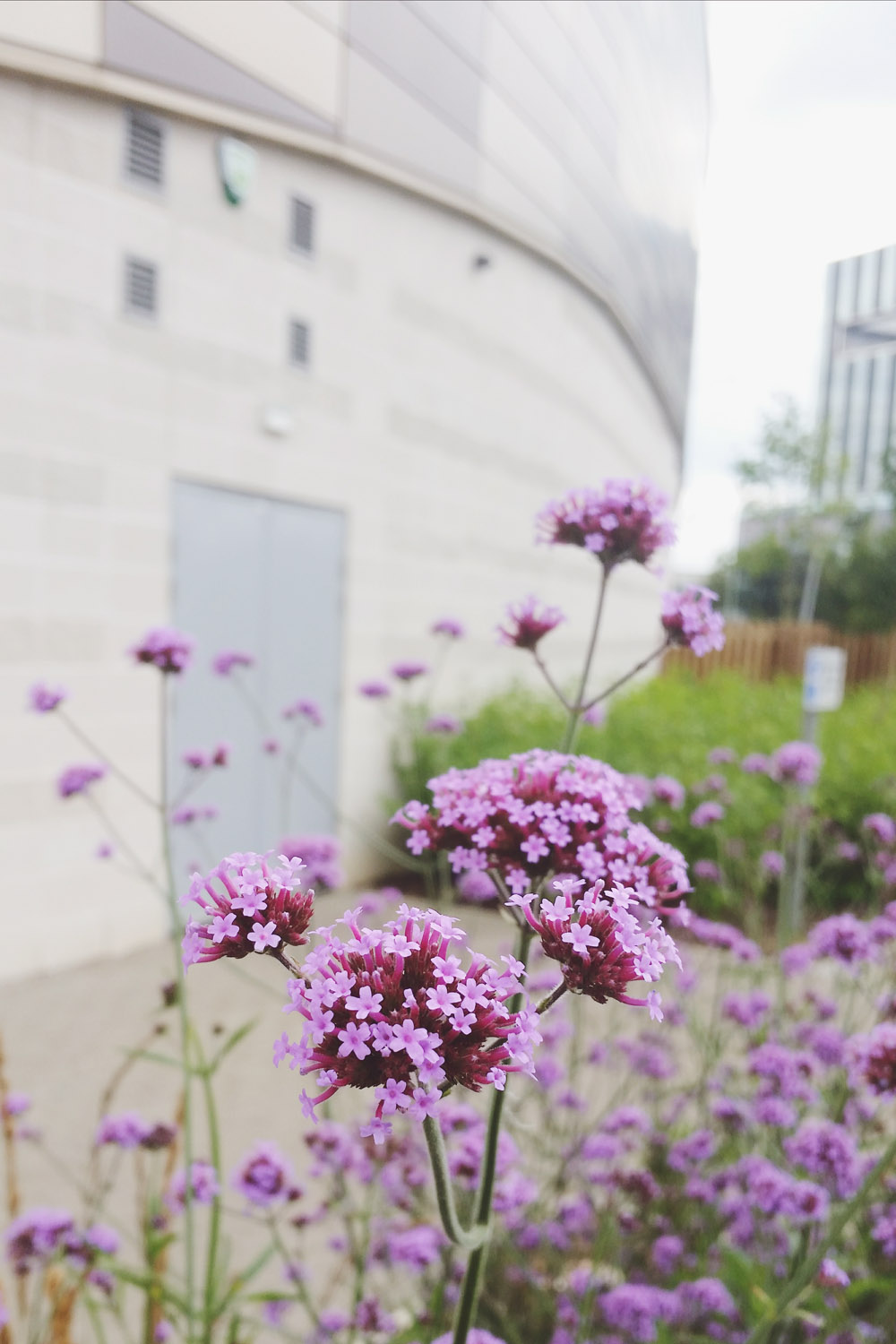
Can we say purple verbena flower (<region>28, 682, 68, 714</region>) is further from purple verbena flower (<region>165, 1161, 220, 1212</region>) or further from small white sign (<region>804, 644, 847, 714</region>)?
small white sign (<region>804, 644, 847, 714</region>)

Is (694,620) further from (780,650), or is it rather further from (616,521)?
(780,650)

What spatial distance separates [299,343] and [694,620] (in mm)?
3443

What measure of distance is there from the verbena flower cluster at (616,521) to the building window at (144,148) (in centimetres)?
280

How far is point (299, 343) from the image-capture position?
3.84 m

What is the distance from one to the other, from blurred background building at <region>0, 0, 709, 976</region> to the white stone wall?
0.01 m

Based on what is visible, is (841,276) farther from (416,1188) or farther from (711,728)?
(711,728)

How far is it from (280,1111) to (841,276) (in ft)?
7.99

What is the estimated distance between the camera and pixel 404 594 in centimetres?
457

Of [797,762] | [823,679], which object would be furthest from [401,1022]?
[823,679]

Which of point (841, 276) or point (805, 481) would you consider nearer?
point (841, 276)

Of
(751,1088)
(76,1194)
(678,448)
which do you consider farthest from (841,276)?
(678,448)

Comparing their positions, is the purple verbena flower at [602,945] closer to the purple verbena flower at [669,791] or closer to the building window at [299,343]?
the purple verbena flower at [669,791]

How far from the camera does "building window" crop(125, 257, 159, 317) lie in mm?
3119

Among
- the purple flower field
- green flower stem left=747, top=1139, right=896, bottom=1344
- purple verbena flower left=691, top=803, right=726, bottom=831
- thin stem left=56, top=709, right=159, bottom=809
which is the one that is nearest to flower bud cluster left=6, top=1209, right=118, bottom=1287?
the purple flower field
